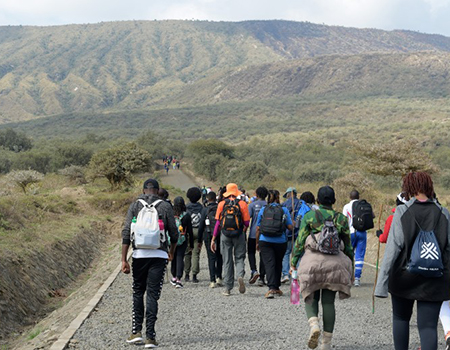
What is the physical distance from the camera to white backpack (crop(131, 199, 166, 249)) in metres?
6.52

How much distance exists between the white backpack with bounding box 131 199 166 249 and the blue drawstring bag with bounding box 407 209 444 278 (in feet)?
9.29

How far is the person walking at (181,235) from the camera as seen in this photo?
10.7 metres

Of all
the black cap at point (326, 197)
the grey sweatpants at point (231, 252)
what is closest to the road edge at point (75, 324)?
the grey sweatpants at point (231, 252)

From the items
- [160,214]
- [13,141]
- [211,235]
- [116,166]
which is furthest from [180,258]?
[13,141]

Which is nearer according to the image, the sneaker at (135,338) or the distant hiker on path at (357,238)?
the sneaker at (135,338)

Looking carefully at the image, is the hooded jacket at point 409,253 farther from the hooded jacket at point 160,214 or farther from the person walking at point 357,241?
the person walking at point 357,241

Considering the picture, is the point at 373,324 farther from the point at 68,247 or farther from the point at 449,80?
the point at 449,80

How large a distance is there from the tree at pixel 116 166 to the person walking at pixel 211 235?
27040 mm

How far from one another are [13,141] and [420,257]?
8216 cm

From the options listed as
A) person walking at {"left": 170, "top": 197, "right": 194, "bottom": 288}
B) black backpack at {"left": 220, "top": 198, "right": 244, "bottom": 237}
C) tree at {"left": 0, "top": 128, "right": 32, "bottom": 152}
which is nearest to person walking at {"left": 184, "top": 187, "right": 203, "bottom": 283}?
person walking at {"left": 170, "top": 197, "right": 194, "bottom": 288}

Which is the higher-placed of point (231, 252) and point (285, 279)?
point (231, 252)

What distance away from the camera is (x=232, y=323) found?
7992mm

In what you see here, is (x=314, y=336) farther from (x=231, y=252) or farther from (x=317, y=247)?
(x=231, y=252)

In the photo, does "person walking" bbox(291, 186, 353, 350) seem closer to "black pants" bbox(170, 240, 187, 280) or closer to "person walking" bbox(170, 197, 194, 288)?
"person walking" bbox(170, 197, 194, 288)
